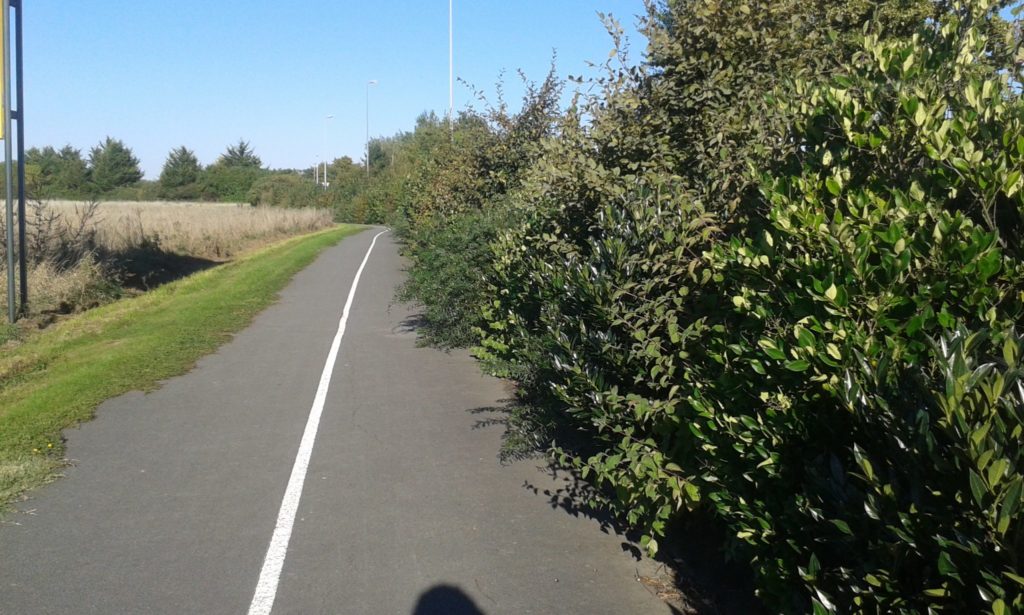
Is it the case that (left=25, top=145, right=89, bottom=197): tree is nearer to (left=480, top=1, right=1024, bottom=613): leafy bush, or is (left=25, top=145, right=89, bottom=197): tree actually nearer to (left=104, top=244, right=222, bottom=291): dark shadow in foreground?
(left=104, top=244, right=222, bottom=291): dark shadow in foreground

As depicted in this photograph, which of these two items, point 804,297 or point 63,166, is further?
point 63,166

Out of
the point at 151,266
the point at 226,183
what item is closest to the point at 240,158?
the point at 226,183

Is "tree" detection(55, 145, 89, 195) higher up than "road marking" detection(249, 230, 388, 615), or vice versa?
"tree" detection(55, 145, 89, 195)

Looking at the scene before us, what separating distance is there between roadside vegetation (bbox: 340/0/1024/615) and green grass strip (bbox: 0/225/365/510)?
14.8 ft

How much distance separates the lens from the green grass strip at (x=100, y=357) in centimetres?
784

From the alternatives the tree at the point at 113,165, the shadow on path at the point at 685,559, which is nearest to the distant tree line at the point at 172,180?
the tree at the point at 113,165

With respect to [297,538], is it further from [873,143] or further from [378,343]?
[378,343]

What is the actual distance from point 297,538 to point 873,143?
4.30 m

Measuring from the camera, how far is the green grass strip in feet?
25.7

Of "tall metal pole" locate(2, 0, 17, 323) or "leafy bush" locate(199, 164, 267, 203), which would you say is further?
"leafy bush" locate(199, 164, 267, 203)

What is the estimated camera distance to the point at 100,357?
1238 cm

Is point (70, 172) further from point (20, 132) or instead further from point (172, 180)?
point (20, 132)

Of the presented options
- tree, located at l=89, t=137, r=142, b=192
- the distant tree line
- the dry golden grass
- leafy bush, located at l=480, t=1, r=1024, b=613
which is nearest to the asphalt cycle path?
leafy bush, located at l=480, t=1, r=1024, b=613

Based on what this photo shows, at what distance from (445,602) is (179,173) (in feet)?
318
